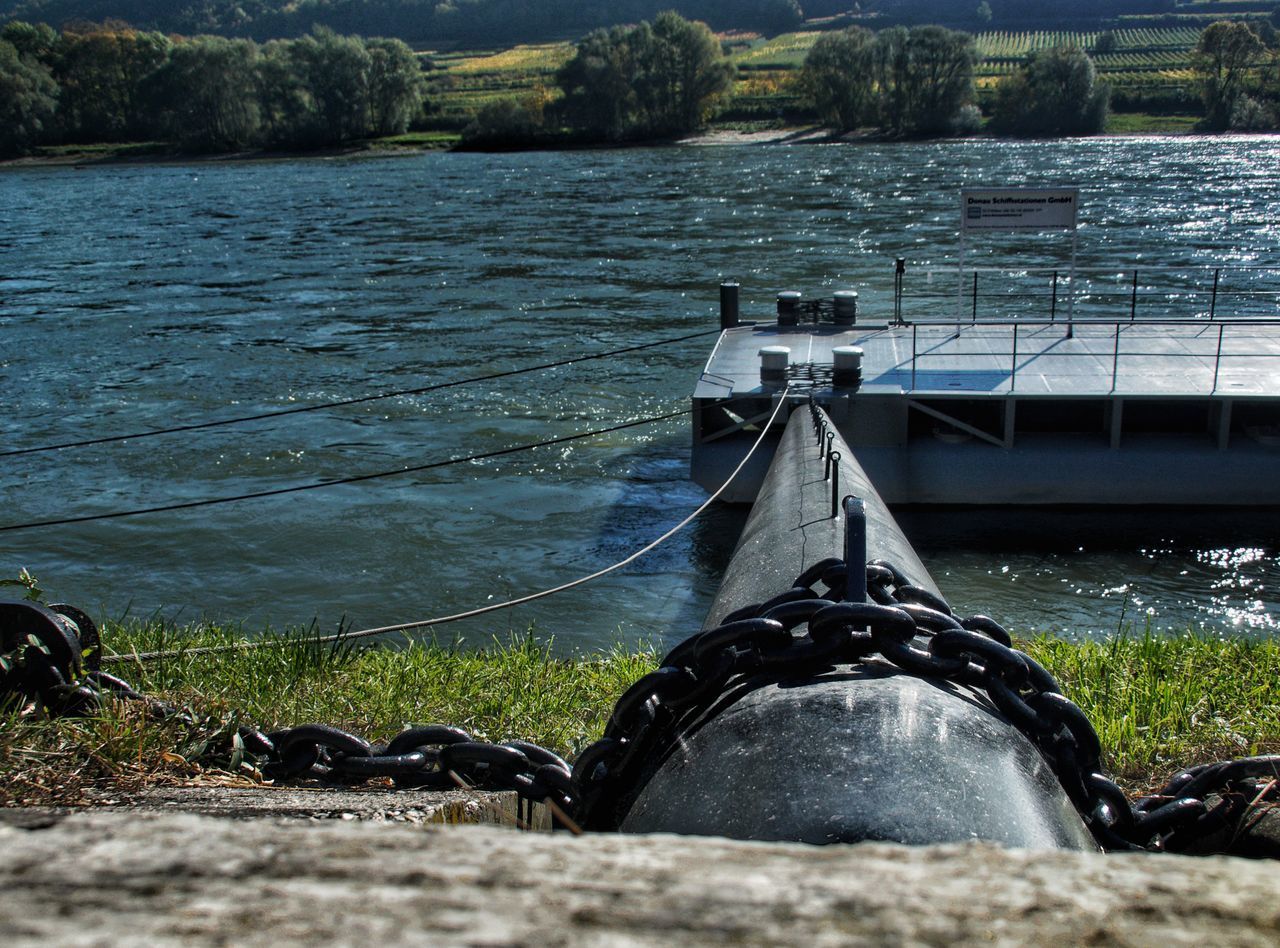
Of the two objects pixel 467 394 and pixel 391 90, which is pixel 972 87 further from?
pixel 467 394

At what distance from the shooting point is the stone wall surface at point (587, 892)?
972mm

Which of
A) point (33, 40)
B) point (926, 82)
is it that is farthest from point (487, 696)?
point (33, 40)

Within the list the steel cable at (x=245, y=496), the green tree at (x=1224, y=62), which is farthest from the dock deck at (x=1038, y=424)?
the green tree at (x=1224, y=62)

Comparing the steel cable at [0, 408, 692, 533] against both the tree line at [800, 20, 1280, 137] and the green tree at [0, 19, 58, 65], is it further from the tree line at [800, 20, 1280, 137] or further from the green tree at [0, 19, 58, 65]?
the green tree at [0, 19, 58, 65]

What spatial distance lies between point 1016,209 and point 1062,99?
80.7 meters

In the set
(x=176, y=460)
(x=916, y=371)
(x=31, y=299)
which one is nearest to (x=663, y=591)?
(x=916, y=371)

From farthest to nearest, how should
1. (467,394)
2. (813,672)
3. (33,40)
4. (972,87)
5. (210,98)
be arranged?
(33,40) < (210,98) < (972,87) < (467,394) < (813,672)

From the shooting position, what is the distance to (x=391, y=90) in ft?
352

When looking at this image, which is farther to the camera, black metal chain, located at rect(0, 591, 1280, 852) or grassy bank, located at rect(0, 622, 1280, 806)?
grassy bank, located at rect(0, 622, 1280, 806)

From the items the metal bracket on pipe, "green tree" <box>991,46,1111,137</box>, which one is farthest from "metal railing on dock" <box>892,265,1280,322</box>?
"green tree" <box>991,46,1111,137</box>

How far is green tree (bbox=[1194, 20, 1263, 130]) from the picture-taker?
9325 centimetres

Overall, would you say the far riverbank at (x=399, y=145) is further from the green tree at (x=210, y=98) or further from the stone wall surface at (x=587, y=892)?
the stone wall surface at (x=587, y=892)

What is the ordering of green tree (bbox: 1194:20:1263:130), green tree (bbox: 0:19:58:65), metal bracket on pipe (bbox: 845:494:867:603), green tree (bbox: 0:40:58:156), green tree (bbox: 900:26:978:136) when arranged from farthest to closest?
green tree (bbox: 0:19:58:65)
green tree (bbox: 0:40:58:156)
green tree (bbox: 900:26:978:136)
green tree (bbox: 1194:20:1263:130)
metal bracket on pipe (bbox: 845:494:867:603)

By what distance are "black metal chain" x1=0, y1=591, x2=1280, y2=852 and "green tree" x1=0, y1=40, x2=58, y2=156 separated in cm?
11219
